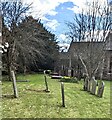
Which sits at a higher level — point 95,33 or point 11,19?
point 11,19

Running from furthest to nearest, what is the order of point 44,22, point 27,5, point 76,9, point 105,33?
1. point 44,22
2. point 27,5
3. point 76,9
4. point 105,33

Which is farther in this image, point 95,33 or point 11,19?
point 11,19

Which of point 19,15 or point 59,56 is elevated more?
point 19,15

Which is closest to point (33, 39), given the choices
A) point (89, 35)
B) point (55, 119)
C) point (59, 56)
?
point (89, 35)

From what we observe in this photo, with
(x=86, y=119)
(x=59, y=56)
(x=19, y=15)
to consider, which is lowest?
(x=86, y=119)

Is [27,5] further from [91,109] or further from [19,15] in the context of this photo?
[91,109]

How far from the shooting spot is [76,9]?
16.2 metres

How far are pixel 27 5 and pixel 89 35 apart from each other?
5.72 metres

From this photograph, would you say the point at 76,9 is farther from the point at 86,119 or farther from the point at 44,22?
the point at 86,119

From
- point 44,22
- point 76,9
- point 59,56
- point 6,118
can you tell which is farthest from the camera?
point 59,56

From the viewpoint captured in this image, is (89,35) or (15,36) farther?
(15,36)

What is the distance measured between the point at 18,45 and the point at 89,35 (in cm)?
559

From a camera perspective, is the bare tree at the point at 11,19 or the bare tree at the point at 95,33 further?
the bare tree at the point at 11,19

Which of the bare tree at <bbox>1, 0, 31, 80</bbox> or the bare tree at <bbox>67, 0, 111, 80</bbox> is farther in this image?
the bare tree at <bbox>1, 0, 31, 80</bbox>
